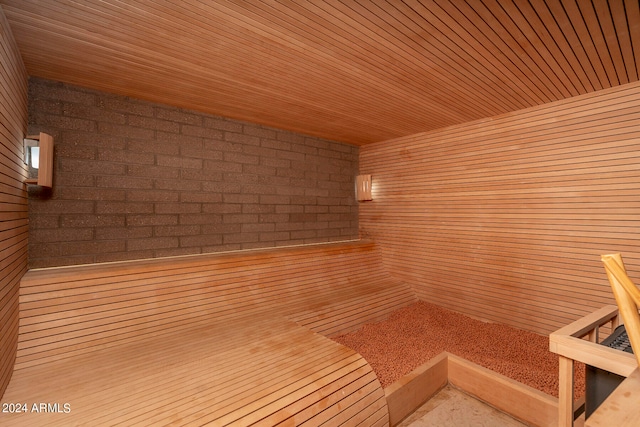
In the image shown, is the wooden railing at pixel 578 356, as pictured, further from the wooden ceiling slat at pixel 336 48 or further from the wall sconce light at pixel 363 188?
the wall sconce light at pixel 363 188

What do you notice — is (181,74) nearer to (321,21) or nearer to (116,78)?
(116,78)

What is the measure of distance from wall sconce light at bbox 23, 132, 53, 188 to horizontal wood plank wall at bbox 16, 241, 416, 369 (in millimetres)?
973

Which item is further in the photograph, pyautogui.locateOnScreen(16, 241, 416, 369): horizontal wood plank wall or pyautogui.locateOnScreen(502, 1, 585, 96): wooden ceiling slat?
pyautogui.locateOnScreen(16, 241, 416, 369): horizontal wood plank wall

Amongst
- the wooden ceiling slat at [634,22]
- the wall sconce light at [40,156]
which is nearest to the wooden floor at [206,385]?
the wall sconce light at [40,156]

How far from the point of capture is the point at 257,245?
A: 17.6ft

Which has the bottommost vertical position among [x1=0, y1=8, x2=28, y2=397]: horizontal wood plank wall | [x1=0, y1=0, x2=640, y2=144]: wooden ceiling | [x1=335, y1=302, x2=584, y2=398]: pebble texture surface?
[x1=335, y1=302, x2=584, y2=398]: pebble texture surface

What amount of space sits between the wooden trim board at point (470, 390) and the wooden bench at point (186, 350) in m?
0.39

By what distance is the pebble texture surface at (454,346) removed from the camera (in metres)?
3.32

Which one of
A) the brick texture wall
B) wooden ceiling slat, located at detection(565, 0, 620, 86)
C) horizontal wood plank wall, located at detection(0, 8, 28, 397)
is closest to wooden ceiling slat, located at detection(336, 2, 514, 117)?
wooden ceiling slat, located at detection(565, 0, 620, 86)

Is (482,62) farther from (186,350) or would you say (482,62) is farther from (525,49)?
(186,350)

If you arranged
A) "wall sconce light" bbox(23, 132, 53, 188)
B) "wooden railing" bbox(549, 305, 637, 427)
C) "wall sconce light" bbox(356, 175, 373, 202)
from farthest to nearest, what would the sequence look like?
"wall sconce light" bbox(356, 175, 373, 202) → "wall sconce light" bbox(23, 132, 53, 188) → "wooden railing" bbox(549, 305, 637, 427)

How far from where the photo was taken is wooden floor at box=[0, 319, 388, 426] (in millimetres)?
2121

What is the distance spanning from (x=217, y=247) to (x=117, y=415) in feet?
9.65

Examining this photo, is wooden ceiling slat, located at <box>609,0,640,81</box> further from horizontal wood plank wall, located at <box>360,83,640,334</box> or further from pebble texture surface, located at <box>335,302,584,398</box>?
pebble texture surface, located at <box>335,302,584,398</box>
